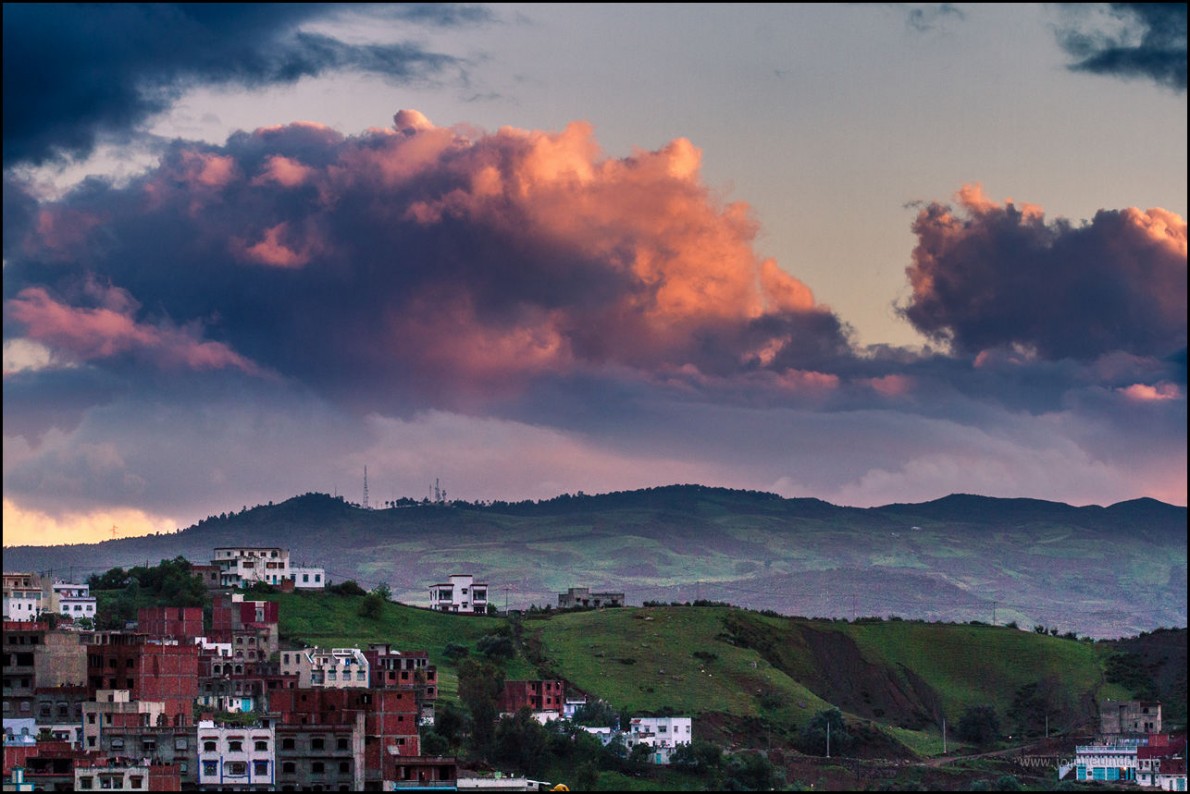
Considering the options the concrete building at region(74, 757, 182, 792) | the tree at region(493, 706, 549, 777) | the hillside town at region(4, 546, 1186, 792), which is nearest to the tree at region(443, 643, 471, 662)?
the hillside town at region(4, 546, 1186, 792)

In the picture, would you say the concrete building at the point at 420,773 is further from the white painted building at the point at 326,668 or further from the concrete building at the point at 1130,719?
the concrete building at the point at 1130,719

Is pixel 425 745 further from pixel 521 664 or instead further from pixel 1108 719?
pixel 1108 719

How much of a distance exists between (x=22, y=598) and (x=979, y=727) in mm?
82671

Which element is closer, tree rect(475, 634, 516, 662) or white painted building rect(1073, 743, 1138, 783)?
white painted building rect(1073, 743, 1138, 783)

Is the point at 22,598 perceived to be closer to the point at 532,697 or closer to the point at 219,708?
the point at 219,708

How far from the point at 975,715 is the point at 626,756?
5825 cm

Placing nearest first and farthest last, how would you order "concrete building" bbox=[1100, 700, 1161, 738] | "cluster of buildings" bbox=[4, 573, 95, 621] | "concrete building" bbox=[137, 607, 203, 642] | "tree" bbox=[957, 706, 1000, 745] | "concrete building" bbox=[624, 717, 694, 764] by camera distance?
1. "concrete building" bbox=[624, 717, 694, 764]
2. "concrete building" bbox=[137, 607, 203, 642]
3. "cluster of buildings" bbox=[4, 573, 95, 621]
4. "concrete building" bbox=[1100, 700, 1161, 738]
5. "tree" bbox=[957, 706, 1000, 745]

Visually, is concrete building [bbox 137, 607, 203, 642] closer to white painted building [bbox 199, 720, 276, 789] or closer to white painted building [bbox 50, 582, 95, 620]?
white painted building [bbox 50, 582, 95, 620]

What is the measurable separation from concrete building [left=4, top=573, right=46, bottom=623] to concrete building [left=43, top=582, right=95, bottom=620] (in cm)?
154

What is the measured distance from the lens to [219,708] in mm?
144750

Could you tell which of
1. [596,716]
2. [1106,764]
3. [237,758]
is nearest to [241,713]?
[237,758]

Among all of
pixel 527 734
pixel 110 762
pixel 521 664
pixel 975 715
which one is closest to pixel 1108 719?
pixel 975 715

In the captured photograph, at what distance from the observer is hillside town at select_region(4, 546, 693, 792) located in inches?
4451

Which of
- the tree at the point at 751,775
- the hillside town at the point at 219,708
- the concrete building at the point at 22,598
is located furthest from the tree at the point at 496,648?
the tree at the point at 751,775
